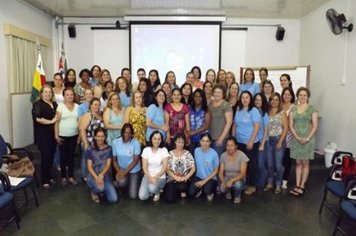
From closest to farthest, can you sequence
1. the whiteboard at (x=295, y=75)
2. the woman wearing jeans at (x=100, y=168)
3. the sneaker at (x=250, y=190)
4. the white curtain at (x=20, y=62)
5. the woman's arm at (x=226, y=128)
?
the woman wearing jeans at (x=100, y=168) → the woman's arm at (x=226, y=128) → the sneaker at (x=250, y=190) → the white curtain at (x=20, y=62) → the whiteboard at (x=295, y=75)

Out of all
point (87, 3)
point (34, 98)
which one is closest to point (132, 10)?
point (87, 3)

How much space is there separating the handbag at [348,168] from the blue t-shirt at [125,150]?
2285 millimetres

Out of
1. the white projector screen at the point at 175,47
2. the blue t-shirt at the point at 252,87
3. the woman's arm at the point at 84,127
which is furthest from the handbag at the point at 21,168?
the white projector screen at the point at 175,47

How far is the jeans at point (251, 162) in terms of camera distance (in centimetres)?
380

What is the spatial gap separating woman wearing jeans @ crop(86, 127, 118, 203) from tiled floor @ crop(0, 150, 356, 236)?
0.48 feet

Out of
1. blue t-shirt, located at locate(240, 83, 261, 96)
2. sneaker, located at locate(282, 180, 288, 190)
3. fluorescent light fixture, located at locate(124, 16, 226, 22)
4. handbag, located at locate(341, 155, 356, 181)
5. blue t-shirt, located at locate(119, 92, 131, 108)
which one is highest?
fluorescent light fixture, located at locate(124, 16, 226, 22)

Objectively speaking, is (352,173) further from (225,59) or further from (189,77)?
(225,59)

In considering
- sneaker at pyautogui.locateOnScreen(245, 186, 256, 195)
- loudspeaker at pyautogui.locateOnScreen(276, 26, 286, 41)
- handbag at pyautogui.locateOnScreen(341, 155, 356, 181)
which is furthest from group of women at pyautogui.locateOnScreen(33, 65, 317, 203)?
loudspeaker at pyautogui.locateOnScreen(276, 26, 286, 41)

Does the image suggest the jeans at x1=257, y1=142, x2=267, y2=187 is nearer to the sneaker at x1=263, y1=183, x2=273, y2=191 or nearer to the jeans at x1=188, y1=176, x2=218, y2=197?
the sneaker at x1=263, y1=183, x2=273, y2=191

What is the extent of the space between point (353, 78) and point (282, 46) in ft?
8.43

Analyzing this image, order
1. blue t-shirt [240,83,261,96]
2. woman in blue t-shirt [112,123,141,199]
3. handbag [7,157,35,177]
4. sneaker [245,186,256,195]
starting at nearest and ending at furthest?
handbag [7,157,35,177] → woman in blue t-shirt [112,123,141,199] → sneaker [245,186,256,195] → blue t-shirt [240,83,261,96]

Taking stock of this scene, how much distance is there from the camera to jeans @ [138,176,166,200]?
3584 millimetres

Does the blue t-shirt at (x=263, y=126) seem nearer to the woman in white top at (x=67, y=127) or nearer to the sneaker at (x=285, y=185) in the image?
the sneaker at (x=285, y=185)

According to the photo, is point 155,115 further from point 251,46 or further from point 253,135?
point 251,46
